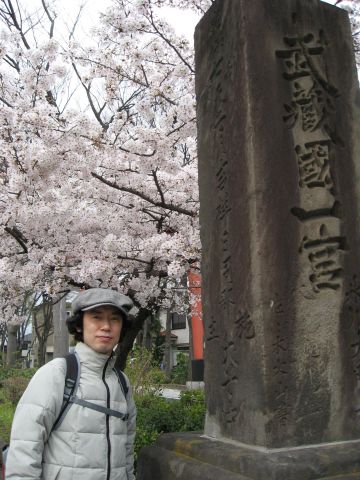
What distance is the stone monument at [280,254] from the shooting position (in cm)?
254

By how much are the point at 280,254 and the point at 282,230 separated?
15 cm

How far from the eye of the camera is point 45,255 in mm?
7477

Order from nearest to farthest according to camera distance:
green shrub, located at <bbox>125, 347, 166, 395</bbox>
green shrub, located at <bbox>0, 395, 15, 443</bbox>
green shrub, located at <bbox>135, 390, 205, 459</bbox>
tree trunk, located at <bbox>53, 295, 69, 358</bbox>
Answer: green shrub, located at <bbox>135, 390, 205, 459</bbox>
green shrub, located at <bbox>0, 395, 15, 443</bbox>
green shrub, located at <bbox>125, 347, 166, 395</bbox>
tree trunk, located at <bbox>53, 295, 69, 358</bbox>

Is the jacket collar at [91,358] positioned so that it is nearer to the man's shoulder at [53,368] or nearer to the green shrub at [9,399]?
the man's shoulder at [53,368]

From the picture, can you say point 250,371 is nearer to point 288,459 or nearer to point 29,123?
point 288,459

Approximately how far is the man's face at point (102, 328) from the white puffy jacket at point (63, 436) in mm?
143

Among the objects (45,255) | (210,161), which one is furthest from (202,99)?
(45,255)

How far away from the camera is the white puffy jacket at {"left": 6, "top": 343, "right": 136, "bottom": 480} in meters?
2.08

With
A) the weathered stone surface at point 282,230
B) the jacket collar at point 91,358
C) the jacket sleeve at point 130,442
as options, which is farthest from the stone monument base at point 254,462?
the jacket collar at point 91,358

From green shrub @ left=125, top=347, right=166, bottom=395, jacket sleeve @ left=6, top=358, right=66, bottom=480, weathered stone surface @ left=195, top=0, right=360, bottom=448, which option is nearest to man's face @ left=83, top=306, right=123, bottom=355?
jacket sleeve @ left=6, top=358, right=66, bottom=480

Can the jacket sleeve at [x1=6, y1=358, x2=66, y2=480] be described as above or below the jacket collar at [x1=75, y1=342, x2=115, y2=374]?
below

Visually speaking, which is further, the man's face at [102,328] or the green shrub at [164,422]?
the green shrub at [164,422]

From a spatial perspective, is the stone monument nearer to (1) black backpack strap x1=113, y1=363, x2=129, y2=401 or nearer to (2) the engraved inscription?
(2) the engraved inscription

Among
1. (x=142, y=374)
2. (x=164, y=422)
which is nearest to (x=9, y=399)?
(x=142, y=374)
